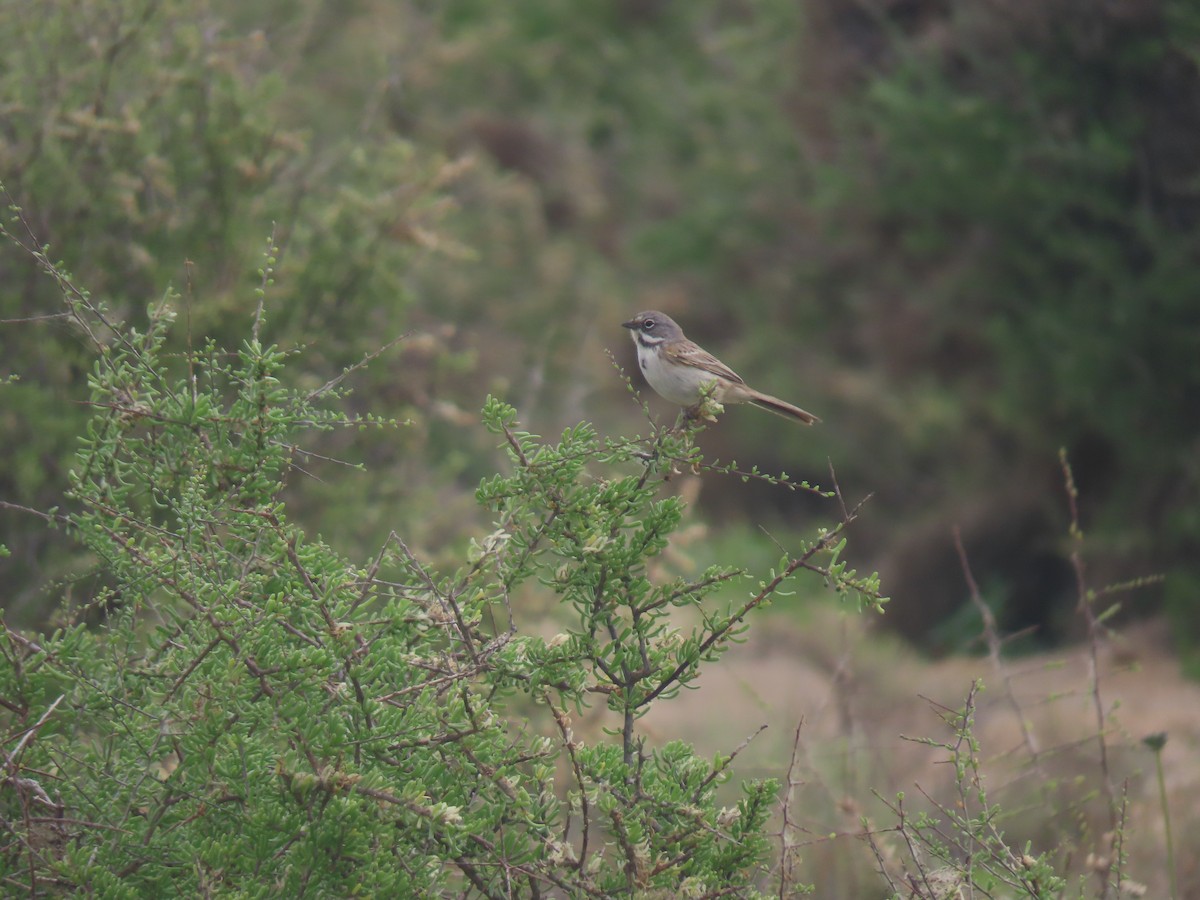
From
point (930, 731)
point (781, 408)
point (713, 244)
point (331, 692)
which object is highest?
point (331, 692)

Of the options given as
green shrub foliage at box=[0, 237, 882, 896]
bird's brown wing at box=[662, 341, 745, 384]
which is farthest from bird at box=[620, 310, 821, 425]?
green shrub foliage at box=[0, 237, 882, 896]

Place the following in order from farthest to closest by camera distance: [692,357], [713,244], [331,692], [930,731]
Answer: [713,244]
[930,731]
[692,357]
[331,692]

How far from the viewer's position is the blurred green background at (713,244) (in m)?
7.20

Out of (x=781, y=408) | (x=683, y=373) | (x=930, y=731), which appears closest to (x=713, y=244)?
(x=930, y=731)

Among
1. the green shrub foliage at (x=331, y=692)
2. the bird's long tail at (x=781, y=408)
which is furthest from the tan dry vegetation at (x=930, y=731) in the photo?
the green shrub foliage at (x=331, y=692)

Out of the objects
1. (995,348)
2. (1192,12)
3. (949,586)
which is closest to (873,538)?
(949,586)

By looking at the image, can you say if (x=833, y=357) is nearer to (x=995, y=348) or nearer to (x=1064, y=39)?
(x=995, y=348)

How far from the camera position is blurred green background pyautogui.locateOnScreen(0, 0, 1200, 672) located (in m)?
7.20

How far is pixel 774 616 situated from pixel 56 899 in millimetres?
9425

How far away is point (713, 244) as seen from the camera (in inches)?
626

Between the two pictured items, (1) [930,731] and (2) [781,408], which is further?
(1) [930,731]

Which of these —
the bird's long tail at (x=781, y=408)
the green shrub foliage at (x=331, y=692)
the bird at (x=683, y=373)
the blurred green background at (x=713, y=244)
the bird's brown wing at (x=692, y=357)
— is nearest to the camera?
the green shrub foliage at (x=331, y=692)

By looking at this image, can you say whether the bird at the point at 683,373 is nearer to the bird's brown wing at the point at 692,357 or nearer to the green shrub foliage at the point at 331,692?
the bird's brown wing at the point at 692,357

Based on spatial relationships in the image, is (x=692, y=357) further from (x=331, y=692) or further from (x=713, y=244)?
(x=713, y=244)
